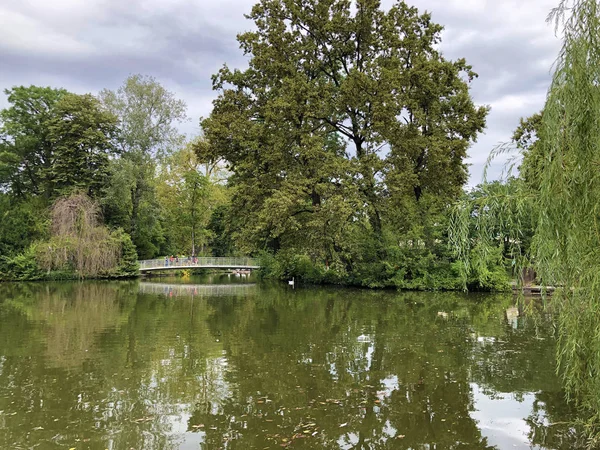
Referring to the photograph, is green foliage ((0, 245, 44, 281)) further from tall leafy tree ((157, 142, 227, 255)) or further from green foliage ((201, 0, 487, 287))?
green foliage ((201, 0, 487, 287))

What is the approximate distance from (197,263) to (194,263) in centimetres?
33

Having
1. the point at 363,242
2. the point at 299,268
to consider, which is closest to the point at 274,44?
the point at 363,242

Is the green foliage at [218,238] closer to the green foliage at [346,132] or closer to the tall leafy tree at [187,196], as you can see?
the tall leafy tree at [187,196]

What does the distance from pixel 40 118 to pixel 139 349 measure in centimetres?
3072

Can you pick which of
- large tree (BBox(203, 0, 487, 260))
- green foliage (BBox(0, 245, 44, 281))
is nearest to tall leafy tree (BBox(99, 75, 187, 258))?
green foliage (BBox(0, 245, 44, 281))

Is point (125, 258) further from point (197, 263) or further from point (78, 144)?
point (78, 144)

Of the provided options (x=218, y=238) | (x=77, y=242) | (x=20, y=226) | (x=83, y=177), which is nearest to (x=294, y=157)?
(x=77, y=242)

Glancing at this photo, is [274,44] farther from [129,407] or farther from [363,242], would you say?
[129,407]

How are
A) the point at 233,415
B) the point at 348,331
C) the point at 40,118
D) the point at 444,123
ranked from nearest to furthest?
1. the point at 233,415
2. the point at 348,331
3. the point at 444,123
4. the point at 40,118

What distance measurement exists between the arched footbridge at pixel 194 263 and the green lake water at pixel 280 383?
2031 centimetres

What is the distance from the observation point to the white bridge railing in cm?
3506

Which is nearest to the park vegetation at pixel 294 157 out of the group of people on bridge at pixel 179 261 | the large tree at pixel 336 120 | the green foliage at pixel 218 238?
the large tree at pixel 336 120

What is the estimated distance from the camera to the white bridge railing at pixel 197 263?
35.1 meters

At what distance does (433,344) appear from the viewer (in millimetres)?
10320
